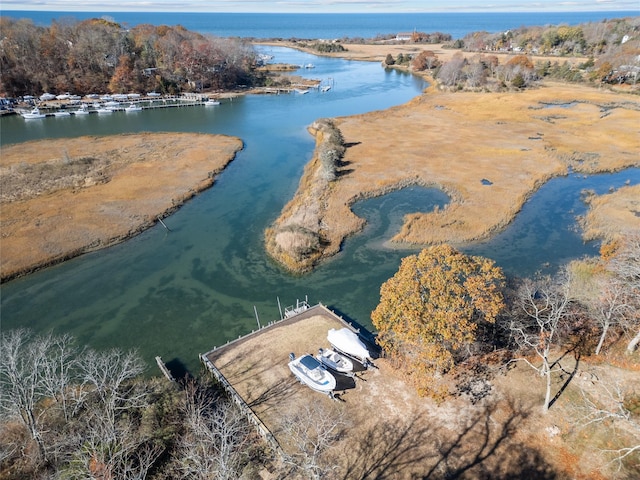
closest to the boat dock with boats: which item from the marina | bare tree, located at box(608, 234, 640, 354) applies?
bare tree, located at box(608, 234, 640, 354)

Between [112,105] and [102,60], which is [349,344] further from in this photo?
[102,60]

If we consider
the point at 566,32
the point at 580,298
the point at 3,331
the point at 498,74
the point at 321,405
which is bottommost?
the point at 3,331

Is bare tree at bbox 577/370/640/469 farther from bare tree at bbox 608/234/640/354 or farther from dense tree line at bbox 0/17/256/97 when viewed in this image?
dense tree line at bbox 0/17/256/97

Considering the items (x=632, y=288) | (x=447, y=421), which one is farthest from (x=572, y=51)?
(x=447, y=421)

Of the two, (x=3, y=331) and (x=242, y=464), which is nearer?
(x=242, y=464)

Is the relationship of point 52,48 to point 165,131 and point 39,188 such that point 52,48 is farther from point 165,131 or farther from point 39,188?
point 39,188

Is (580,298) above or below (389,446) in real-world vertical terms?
above

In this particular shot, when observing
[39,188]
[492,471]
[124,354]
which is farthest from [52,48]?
[492,471]
